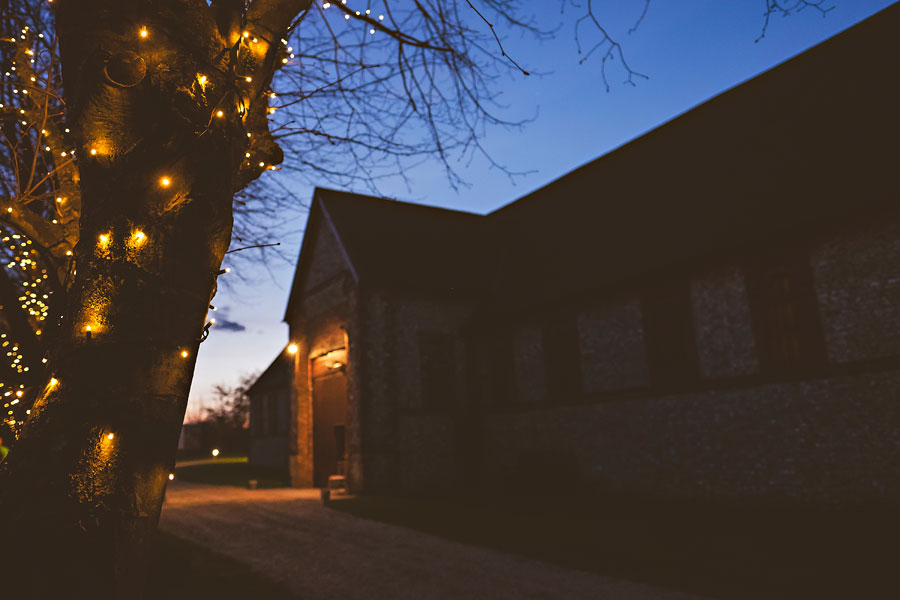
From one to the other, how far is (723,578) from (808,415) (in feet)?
15.9

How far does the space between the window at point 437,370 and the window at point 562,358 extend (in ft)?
13.2

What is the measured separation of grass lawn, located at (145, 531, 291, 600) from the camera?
260 inches

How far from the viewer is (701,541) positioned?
28.5ft

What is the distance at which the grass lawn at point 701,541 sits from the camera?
6316 mm

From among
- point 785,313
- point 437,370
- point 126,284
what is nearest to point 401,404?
point 437,370

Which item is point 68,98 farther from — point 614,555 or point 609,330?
point 609,330

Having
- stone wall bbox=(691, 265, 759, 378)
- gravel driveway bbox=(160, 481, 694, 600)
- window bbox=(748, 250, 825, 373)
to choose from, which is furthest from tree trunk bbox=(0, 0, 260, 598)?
stone wall bbox=(691, 265, 759, 378)

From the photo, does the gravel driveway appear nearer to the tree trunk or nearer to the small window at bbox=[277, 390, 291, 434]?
the tree trunk

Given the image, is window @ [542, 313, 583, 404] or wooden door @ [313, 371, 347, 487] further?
wooden door @ [313, 371, 347, 487]

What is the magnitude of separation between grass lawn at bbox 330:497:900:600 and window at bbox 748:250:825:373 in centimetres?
261

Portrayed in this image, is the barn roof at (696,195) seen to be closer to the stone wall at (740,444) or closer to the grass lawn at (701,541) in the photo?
the stone wall at (740,444)

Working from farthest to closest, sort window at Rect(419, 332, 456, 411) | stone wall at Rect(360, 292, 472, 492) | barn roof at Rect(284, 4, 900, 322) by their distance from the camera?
window at Rect(419, 332, 456, 411) → stone wall at Rect(360, 292, 472, 492) → barn roof at Rect(284, 4, 900, 322)

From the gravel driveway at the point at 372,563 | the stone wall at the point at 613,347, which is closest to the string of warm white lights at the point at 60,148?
the gravel driveway at the point at 372,563

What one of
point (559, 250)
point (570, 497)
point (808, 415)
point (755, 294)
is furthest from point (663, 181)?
point (570, 497)
